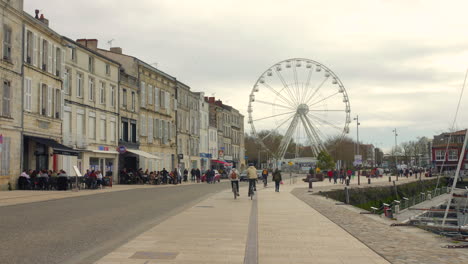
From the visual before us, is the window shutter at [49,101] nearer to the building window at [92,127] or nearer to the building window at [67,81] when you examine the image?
the building window at [67,81]

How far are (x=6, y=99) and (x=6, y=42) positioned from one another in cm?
301

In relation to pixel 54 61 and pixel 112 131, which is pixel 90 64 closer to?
pixel 112 131

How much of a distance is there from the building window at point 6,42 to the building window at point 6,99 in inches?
55.0

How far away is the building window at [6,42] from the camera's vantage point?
30.0 m

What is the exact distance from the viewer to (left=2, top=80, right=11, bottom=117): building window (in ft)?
98.3

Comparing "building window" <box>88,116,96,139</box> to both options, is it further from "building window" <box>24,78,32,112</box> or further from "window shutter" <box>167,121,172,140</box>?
"window shutter" <box>167,121,172,140</box>

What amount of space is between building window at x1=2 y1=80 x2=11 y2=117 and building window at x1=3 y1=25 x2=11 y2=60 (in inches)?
55.0

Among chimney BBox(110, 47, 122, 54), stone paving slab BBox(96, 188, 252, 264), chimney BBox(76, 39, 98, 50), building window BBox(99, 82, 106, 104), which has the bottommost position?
stone paving slab BBox(96, 188, 252, 264)

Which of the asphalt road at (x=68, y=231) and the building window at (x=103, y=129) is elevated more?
the building window at (x=103, y=129)

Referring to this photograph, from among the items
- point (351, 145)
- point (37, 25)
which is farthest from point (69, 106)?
point (351, 145)

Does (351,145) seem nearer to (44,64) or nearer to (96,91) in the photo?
(96,91)

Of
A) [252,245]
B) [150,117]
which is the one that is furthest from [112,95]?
[252,245]

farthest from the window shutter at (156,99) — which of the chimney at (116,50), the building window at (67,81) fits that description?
the building window at (67,81)

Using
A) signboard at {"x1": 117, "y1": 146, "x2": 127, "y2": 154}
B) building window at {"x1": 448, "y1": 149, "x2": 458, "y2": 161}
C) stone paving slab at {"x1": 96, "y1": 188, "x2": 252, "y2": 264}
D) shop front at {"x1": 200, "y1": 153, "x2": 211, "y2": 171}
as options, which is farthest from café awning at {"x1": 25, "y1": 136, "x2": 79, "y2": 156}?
building window at {"x1": 448, "y1": 149, "x2": 458, "y2": 161}
